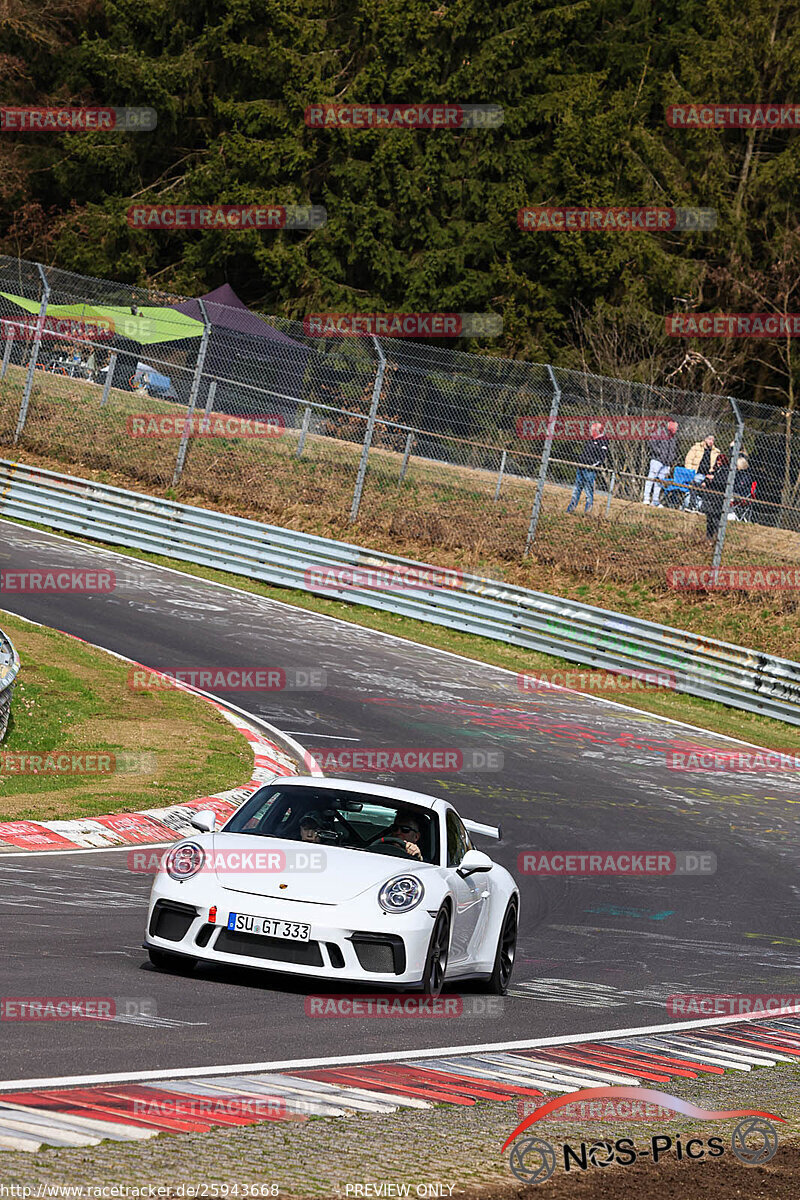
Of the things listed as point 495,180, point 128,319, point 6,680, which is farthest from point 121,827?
point 495,180

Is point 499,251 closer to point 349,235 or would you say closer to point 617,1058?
point 349,235

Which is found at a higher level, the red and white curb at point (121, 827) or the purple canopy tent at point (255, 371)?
the purple canopy tent at point (255, 371)

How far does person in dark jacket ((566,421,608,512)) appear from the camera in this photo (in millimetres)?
25969

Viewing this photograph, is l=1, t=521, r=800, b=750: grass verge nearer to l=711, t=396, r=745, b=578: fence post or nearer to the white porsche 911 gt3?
l=711, t=396, r=745, b=578: fence post

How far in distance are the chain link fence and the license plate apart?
18060 millimetres

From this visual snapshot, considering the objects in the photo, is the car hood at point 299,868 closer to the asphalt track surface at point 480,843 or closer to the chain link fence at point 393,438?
the asphalt track surface at point 480,843

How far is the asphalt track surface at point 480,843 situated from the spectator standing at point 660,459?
4.76m

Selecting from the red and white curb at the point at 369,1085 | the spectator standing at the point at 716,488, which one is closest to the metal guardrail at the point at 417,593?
the spectator standing at the point at 716,488

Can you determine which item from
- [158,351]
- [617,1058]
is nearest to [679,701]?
[158,351]

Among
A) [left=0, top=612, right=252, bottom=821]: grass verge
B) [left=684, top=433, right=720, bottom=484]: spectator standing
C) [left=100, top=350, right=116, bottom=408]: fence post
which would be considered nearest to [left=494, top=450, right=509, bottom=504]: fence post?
[left=684, top=433, right=720, bottom=484]: spectator standing

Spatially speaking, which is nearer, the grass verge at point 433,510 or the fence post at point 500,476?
the grass verge at point 433,510

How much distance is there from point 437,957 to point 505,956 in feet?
3.92

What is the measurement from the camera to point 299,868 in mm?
8141

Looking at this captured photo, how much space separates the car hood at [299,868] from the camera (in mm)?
7879
